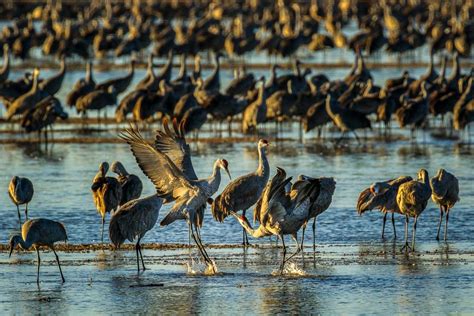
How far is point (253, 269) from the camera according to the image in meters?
15.1

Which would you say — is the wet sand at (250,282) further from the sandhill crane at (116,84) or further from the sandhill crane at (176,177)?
the sandhill crane at (116,84)

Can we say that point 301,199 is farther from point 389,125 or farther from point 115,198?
point 389,125

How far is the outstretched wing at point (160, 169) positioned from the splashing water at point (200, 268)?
831 mm

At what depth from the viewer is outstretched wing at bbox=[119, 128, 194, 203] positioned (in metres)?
15.1

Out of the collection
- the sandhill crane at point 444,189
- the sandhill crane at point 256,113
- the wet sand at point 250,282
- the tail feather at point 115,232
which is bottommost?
the wet sand at point 250,282

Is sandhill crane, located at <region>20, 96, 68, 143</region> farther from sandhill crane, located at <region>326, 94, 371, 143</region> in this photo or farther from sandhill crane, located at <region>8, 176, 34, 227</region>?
sandhill crane, located at <region>8, 176, 34, 227</region>

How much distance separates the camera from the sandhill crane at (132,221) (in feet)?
49.4

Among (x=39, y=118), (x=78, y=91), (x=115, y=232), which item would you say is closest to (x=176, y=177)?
(x=115, y=232)

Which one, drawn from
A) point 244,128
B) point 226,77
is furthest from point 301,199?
point 226,77

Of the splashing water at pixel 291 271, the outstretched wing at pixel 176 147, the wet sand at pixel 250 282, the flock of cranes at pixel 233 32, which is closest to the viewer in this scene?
the wet sand at pixel 250 282

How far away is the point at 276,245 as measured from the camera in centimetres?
1691

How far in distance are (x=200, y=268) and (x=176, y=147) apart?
63.1 inches

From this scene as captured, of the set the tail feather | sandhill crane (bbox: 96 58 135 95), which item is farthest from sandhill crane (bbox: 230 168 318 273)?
sandhill crane (bbox: 96 58 135 95)

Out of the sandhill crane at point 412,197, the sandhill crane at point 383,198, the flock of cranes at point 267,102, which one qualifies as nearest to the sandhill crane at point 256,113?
the flock of cranes at point 267,102
